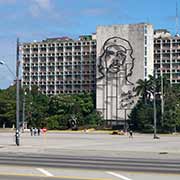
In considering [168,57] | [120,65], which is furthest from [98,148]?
[168,57]

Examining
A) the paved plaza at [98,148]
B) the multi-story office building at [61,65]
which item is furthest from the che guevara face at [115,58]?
the paved plaza at [98,148]

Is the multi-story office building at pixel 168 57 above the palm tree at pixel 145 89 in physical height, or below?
above

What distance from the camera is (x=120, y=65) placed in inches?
6585

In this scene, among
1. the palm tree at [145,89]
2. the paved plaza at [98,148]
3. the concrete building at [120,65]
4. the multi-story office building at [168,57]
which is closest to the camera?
the paved plaza at [98,148]

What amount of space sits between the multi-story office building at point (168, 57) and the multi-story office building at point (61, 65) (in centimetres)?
2136

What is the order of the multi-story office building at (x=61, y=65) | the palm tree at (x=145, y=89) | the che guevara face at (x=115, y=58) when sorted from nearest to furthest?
the palm tree at (x=145, y=89) < the che guevara face at (x=115, y=58) < the multi-story office building at (x=61, y=65)

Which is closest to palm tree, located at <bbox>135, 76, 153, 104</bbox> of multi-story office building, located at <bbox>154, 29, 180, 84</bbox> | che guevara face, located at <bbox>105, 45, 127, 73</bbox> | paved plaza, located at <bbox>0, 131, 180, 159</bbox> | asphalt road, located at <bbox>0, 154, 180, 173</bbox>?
che guevara face, located at <bbox>105, 45, 127, 73</bbox>

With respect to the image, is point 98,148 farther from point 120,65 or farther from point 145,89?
point 120,65

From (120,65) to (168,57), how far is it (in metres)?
18.9

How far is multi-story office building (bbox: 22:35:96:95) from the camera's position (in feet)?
607

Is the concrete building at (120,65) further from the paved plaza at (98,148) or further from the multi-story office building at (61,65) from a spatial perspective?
the paved plaza at (98,148)

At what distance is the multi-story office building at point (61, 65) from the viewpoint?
7288 inches

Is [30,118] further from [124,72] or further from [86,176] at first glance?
[86,176]

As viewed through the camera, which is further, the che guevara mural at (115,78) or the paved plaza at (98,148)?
the che guevara mural at (115,78)
